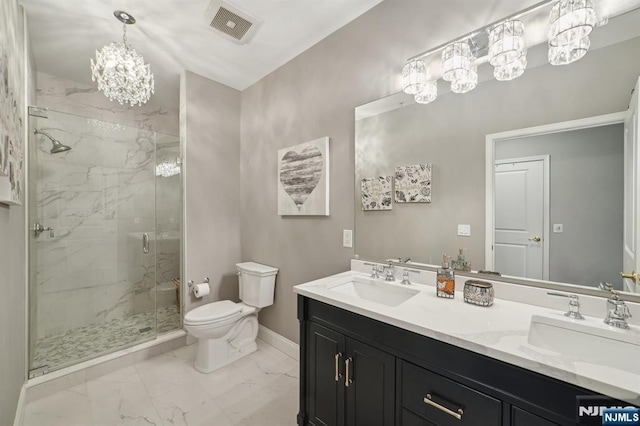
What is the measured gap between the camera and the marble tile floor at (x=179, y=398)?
5.52 feet

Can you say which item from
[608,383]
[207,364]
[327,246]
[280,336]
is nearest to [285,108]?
[327,246]

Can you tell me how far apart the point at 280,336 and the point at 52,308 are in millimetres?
1927

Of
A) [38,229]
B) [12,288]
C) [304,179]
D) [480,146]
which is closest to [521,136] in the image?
[480,146]

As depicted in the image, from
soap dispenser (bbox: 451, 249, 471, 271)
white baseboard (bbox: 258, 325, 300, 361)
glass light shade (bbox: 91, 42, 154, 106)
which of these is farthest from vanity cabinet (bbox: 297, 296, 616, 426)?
glass light shade (bbox: 91, 42, 154, 106)

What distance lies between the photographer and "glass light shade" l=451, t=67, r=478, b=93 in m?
1.39

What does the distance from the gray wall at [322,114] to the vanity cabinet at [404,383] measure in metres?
A: 0.73

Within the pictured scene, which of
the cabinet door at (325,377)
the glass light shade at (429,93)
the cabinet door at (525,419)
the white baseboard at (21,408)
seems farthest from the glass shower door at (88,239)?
the cabinet door at (525,419)

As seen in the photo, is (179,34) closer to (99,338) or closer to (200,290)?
(200,290)

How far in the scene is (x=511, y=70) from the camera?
4.16ft

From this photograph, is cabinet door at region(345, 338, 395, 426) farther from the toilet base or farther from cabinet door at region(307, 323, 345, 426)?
the toilet base

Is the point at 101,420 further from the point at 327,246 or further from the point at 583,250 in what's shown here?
the point at 583,250

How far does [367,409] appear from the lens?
1.19 meters

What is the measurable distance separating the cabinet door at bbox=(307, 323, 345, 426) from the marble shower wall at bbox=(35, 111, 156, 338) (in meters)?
2.04

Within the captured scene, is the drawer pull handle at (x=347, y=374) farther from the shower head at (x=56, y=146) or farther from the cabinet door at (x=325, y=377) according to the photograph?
the shower head at (x=56, y=146)
